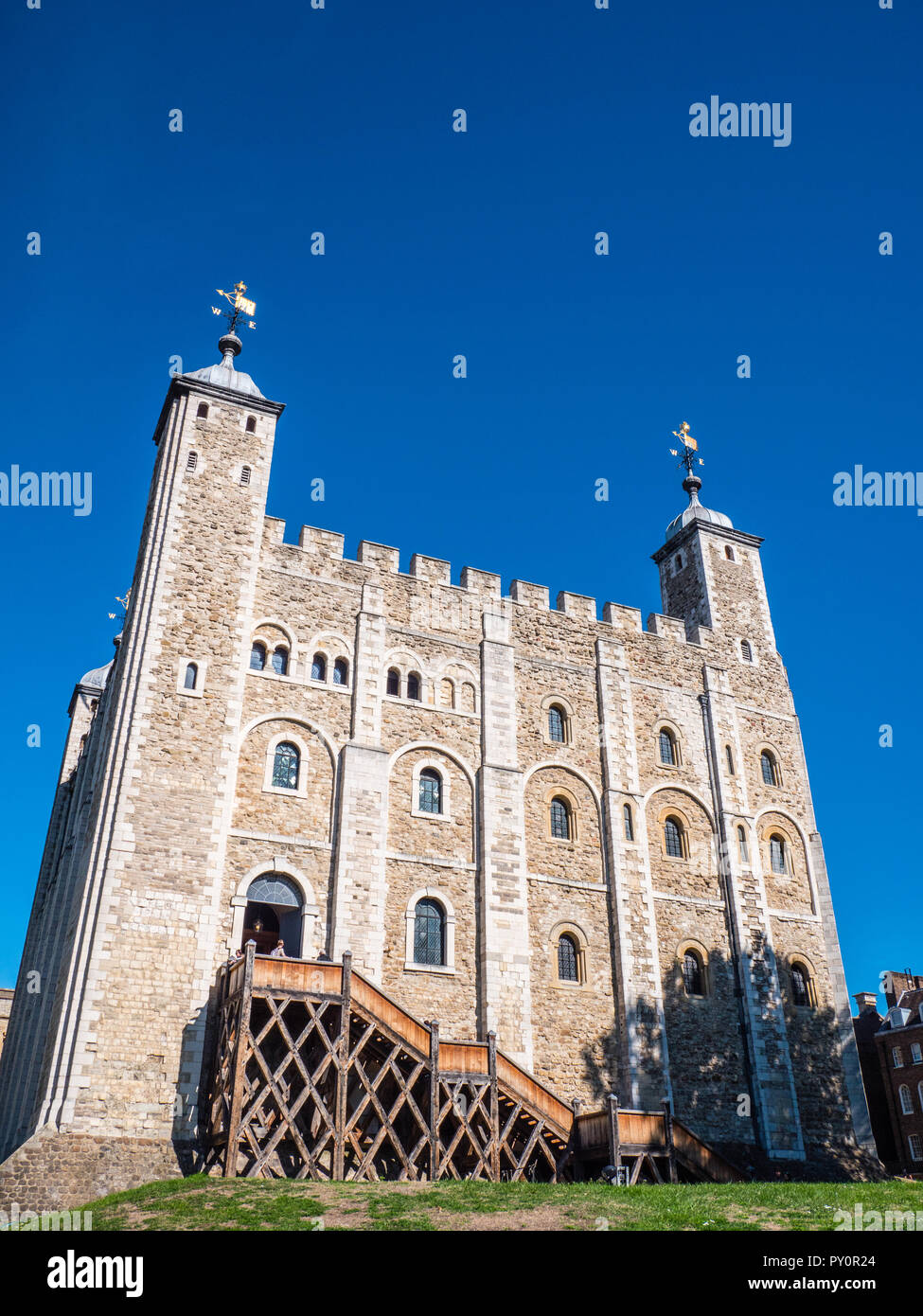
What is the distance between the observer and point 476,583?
97.3ft

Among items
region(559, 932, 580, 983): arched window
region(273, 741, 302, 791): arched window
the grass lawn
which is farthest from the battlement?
the grass lawn

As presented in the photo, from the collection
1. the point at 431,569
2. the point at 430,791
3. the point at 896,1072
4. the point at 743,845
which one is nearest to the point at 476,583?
the point at 431,569

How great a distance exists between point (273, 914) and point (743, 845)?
548 inches

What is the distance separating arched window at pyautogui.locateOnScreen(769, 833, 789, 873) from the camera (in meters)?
30.8

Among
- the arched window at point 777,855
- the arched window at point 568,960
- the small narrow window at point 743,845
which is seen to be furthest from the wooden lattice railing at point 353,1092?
the arched window at point 777,855

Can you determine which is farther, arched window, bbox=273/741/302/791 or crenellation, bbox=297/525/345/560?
crenellation, bbox=297/525/345/560

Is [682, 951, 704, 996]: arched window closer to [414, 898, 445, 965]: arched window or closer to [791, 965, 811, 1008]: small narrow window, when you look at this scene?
[791, 965, 811, 1008]: small narrow window

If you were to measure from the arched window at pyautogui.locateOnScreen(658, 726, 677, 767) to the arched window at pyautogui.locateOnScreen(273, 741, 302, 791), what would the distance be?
1119 centimetres

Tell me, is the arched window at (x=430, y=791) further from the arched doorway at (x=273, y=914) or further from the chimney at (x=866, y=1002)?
the chimney at (x=866, y=1002)

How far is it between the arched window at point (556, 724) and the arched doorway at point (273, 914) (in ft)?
29.0

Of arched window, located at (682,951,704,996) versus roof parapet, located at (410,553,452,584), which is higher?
roof parapet, located at (410,553,452,584)
